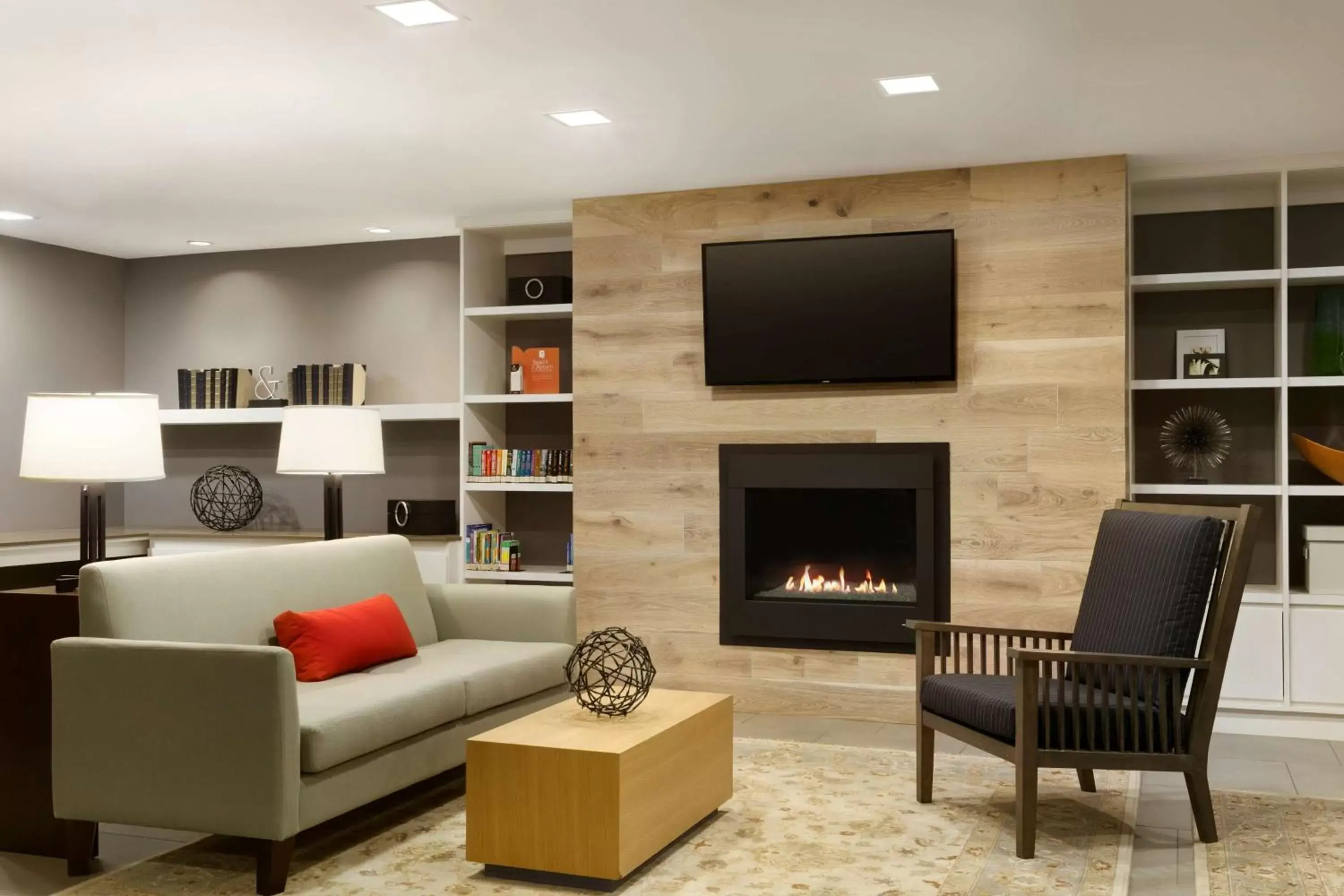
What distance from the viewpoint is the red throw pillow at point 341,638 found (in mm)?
4031

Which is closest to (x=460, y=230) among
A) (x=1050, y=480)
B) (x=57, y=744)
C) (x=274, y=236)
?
(x=274, y=236)

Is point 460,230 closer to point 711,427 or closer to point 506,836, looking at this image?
point 711,427

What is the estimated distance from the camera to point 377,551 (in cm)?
490

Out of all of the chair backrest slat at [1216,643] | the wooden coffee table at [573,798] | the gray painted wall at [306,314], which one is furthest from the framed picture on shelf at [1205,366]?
the gray painted wall at [306,314]

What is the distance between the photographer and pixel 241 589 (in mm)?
4105

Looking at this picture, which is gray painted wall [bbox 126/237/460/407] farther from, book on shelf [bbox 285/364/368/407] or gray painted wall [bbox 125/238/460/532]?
book on shelf [bbox 285/364/368/407]

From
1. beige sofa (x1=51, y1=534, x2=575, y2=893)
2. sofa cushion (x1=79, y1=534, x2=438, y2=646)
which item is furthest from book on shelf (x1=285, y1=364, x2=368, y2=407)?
beige sofa (x1=51, y1=534, x2=575, y2=893)

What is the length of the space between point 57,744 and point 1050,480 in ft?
12.7

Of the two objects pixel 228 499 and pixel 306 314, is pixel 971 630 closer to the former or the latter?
pixel 306 314

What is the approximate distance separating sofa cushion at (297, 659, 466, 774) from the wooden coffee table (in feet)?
1.13

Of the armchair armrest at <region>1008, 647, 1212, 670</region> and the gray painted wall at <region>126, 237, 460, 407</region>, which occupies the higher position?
the gray painted wall at <region>126, 237, 460, 407</region>

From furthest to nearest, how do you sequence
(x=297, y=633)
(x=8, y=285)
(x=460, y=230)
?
(x=8, y=285) → (x=460, y=230) → (x=297, y=633)

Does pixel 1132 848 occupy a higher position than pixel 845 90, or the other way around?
pixel 845 90

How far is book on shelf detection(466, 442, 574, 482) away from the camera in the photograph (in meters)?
6.48
